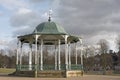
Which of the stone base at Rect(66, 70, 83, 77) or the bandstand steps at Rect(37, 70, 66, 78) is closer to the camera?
the bandstand steps at Rect(37, 70, 66, 78)

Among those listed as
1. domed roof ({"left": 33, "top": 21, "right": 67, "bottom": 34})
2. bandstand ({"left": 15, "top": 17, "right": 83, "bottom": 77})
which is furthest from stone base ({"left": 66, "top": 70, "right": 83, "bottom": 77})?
domed roof ({"left": 33, "top": 21, "right": 67, "bottom": 34})

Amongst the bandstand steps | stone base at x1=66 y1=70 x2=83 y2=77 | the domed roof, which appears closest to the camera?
the bandstand steps

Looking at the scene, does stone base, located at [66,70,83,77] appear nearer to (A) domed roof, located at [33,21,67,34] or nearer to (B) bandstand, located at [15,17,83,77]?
(B) bandstand, located at [15,17,83,77]

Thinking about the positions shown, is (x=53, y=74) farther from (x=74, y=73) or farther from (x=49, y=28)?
(x=49, y=28)

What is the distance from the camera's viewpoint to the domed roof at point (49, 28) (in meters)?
32.0

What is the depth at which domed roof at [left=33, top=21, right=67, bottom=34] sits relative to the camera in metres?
32.0

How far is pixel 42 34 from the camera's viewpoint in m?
31.6

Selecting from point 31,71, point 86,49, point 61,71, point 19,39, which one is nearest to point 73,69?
point 61,71

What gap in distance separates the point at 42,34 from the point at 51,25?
2.35 metres

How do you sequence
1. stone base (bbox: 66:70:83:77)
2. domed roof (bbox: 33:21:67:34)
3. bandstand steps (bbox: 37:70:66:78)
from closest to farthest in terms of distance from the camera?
bandstand steps (bbox: 37:70:66:78) < stone base (bbox: 66:70:83:77) < domed roof (bbox: 33:21:67:34)

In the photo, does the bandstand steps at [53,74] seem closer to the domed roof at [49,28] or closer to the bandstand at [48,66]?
the bandstand at [48,66]

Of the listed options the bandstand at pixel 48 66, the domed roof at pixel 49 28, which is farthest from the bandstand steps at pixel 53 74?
the domed roof at pixel 49 28

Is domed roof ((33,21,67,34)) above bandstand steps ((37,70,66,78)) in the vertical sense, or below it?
above

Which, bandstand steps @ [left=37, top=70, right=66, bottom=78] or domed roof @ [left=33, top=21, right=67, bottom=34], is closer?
bandstand steps @ [left=37, top=70, right=66, bottom=78]
